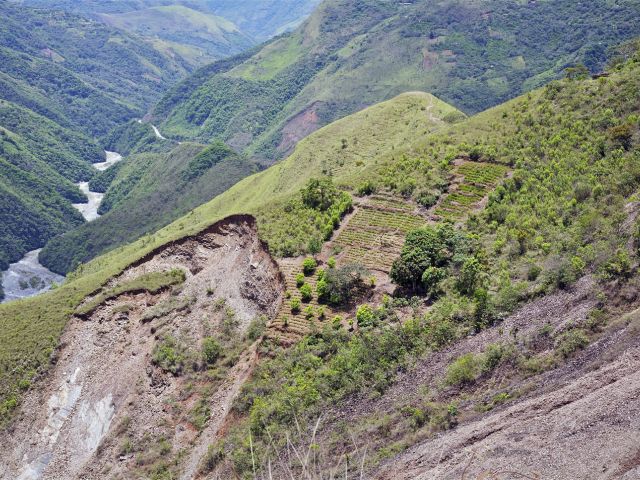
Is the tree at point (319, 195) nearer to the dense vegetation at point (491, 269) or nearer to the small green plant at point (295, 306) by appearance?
the dense vegetation at point (491, 269)

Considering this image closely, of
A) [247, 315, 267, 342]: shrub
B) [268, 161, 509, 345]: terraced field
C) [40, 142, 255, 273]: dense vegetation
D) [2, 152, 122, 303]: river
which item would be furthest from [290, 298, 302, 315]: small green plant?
[2, 152, 122, 303]: river

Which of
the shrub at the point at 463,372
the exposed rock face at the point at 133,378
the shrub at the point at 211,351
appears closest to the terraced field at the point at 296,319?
the exposed rock face at the point at 133,378

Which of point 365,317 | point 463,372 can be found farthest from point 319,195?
point 463,372

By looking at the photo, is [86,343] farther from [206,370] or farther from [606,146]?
[606,146]

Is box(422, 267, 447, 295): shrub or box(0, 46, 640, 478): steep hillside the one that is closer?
box(0, 46, 640, 478): steep hillside

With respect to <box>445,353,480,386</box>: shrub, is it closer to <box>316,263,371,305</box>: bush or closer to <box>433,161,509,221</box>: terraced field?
<box>316,263,371,305</box>: bush

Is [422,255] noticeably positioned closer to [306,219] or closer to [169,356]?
[306,219]
